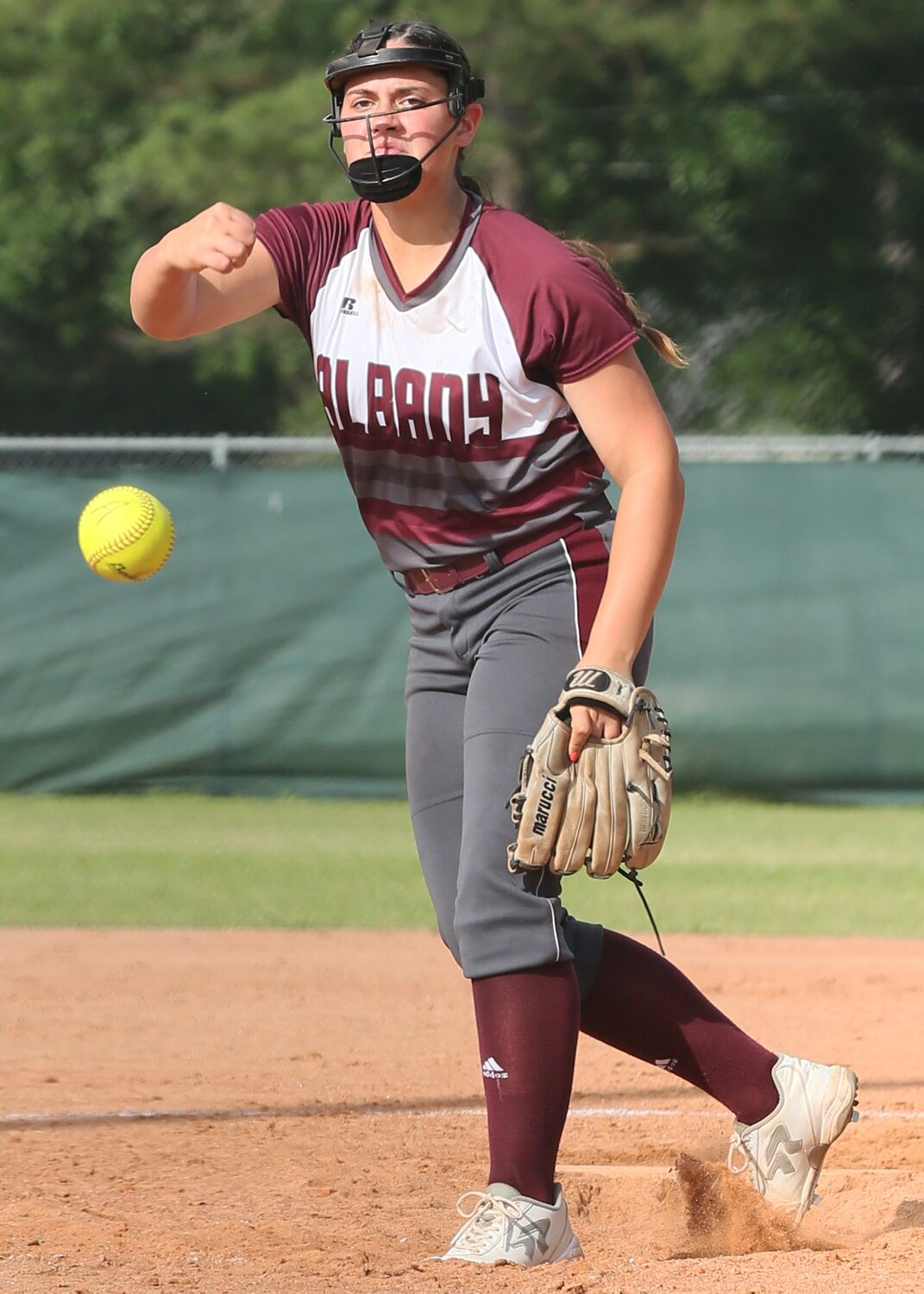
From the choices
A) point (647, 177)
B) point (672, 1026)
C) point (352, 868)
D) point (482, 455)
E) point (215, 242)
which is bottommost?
point (352, 868)

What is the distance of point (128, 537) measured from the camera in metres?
5.05

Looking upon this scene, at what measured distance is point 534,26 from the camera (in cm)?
1655

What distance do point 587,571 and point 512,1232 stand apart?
1083mm

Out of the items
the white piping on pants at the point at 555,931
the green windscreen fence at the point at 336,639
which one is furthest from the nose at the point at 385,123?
the green windscreen fence at the point at 336,639

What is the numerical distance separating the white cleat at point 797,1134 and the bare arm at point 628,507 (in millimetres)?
882

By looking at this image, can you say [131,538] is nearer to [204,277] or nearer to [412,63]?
[204,277]

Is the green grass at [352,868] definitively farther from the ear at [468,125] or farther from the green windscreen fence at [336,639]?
the ear at [468,125]

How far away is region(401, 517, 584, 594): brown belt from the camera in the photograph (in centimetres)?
300

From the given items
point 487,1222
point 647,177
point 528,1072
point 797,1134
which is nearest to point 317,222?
point 528,1072

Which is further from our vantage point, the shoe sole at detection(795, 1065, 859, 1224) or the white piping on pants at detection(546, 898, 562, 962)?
the shoe sole at detection(795, 1065, 859, 1224)

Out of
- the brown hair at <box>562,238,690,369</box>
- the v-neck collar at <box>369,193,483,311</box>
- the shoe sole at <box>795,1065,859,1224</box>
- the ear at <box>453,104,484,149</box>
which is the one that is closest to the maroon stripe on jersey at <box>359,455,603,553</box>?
the brown hair at <box>562,238,690,369</box>

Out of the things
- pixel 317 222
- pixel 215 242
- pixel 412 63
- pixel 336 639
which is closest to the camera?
pixel 215 242

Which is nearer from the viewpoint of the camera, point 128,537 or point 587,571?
point 587,571

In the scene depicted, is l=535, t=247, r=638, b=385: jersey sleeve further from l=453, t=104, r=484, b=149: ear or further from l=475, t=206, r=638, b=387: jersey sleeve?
l=453, t=104, r=484, b=149: ear
